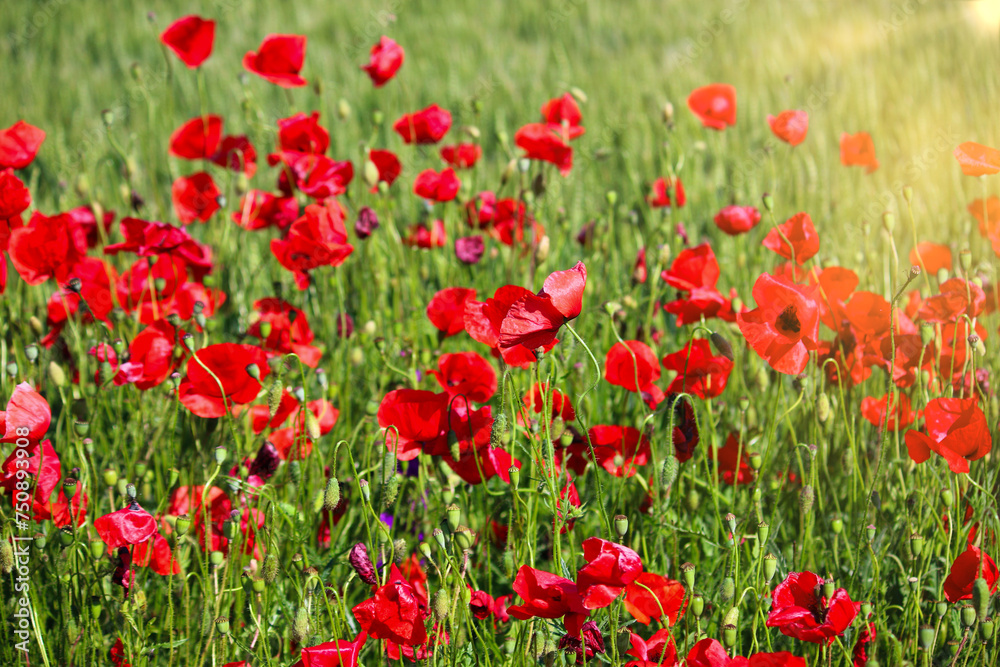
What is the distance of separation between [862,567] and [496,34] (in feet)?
13.2

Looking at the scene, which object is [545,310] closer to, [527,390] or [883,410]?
[527,390]

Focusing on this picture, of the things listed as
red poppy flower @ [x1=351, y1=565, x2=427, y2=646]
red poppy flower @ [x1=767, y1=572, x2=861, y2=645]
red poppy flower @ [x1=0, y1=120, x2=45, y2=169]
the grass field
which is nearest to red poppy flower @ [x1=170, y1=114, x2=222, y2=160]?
the grass field

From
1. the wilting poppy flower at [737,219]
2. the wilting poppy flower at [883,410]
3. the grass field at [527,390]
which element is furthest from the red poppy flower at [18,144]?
the wilting poppy flower at [883,410]

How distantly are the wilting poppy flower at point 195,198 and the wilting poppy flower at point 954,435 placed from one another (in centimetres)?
152

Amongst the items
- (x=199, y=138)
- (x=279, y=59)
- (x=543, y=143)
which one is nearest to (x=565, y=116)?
(x=543, y=143)

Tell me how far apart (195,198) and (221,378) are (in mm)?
797

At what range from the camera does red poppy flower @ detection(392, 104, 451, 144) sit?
203cm

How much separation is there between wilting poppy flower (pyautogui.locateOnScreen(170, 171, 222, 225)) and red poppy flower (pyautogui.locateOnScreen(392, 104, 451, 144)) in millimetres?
462

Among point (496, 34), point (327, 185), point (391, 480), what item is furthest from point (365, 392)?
point (496, 34)

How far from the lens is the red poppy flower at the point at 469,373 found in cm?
130

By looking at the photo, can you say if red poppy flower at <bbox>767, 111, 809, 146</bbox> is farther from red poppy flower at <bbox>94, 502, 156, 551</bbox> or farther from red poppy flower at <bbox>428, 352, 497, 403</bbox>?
red poppy flower at <bbox>94, 502, 156, 551</bbox>

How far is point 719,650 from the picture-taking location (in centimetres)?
93

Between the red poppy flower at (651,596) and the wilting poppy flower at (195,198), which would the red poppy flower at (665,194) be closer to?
the wilting poppy flower at (195,198)

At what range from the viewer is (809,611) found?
101 cm
